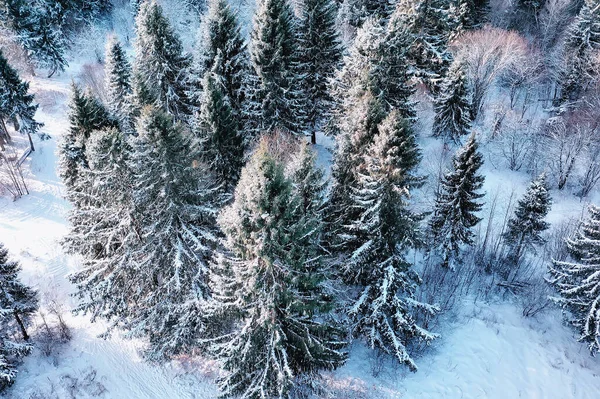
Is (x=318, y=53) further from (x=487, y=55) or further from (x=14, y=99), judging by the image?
(x=14, y=99)

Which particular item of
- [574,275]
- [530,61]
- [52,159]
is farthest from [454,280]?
[52,159]

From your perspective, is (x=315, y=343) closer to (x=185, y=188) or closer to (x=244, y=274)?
(x=244, y=274)

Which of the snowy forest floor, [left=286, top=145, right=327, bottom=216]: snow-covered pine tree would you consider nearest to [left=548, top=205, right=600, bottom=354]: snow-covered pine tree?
the snowy forest floor

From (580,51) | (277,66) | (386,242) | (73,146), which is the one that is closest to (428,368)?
(386,242)

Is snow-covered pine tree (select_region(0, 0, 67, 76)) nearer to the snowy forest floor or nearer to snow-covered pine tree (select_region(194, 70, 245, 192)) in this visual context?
snow-covered pine tree (select_region(194, 70, 245, 192))

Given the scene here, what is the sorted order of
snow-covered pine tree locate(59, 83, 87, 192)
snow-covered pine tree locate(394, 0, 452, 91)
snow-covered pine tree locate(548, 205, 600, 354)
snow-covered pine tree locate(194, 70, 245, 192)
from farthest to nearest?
1. snow-covered pine tree locate(394, 0, 452, 91)
2. snow-covered pine tree locate(194, 70, 245, 192)
3. snow-covered pine tree locate(59, 83, 87, 192)
4. snow-covered pine tree locate(548, 205, 600, 354)

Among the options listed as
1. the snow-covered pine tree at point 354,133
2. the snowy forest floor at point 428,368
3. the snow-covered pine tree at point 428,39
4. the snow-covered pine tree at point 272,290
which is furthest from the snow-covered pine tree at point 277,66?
the snowy forest floor at point 428,368
